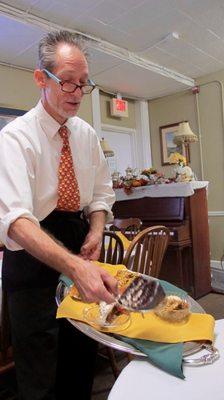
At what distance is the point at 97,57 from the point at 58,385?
3.42m

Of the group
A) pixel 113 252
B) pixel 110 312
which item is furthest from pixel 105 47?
pixel 110 312

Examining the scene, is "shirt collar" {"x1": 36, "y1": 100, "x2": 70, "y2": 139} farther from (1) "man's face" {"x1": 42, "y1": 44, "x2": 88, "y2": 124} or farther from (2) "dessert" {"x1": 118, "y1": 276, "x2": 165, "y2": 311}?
(2) "dessert" {"x1": 118, "y1": 276, "x2": 165, "y2": 311}

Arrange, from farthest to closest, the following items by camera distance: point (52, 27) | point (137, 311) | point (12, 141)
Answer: point (52, 27) < point (12, 141) < point (137, 311)

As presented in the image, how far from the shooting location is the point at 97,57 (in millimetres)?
3682

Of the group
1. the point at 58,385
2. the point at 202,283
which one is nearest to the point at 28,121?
the point at 58,385

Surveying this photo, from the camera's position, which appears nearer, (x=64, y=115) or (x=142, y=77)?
(x=64, y=115)

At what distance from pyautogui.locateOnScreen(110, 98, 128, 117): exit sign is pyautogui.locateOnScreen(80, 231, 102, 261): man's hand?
407 cm

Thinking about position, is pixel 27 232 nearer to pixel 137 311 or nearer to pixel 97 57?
pixel 137 311

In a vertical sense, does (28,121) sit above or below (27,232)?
above

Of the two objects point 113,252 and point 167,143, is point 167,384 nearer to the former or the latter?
point 113,252

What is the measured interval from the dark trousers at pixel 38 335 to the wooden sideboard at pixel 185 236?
231cm

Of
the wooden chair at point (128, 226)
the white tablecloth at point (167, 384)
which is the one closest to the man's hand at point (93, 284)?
the white tablecloth at point (167, 384)

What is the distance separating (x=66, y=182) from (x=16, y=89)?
3.15 meters

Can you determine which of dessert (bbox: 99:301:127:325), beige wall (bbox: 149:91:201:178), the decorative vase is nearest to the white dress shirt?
dessert (bbox: 99:301:127:325)
